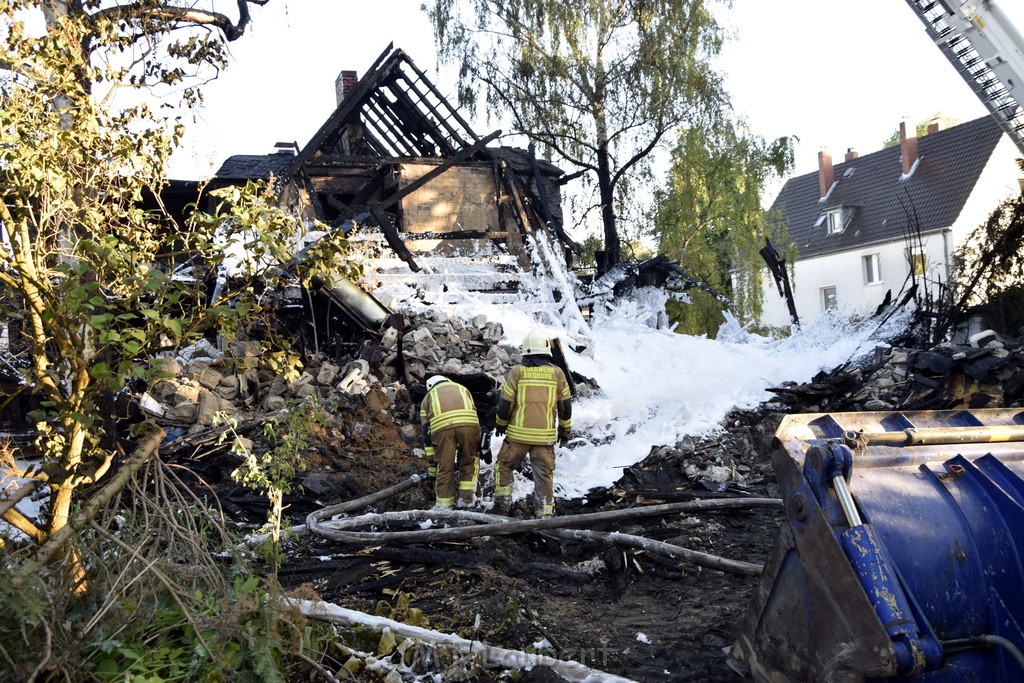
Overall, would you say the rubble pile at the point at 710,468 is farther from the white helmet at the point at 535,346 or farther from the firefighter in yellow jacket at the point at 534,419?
the white helmet at the point at 535,346

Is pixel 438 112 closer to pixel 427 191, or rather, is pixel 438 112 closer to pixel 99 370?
pixel 427 191

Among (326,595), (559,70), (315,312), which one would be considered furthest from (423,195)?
(326,595)

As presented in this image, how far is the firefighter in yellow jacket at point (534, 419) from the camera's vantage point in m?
7.43

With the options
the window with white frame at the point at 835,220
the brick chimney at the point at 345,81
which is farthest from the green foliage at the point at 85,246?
the window with white frame at the point at 835,220

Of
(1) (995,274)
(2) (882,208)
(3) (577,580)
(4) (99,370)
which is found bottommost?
(3) (577,580)

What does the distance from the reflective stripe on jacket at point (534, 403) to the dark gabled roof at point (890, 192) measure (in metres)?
21.6

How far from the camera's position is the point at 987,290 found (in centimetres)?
1270

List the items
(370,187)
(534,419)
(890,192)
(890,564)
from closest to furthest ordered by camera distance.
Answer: (890,564), (534,419), (370,187), (890,192)

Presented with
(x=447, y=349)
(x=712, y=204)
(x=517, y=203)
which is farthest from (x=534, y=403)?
(x=712, y=204)

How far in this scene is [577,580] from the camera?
5.84 m

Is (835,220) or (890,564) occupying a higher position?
(835,220)

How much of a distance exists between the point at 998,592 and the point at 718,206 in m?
23.7

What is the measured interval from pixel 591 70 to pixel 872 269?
574 inches

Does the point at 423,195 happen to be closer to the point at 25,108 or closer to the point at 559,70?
the point at 559,70
